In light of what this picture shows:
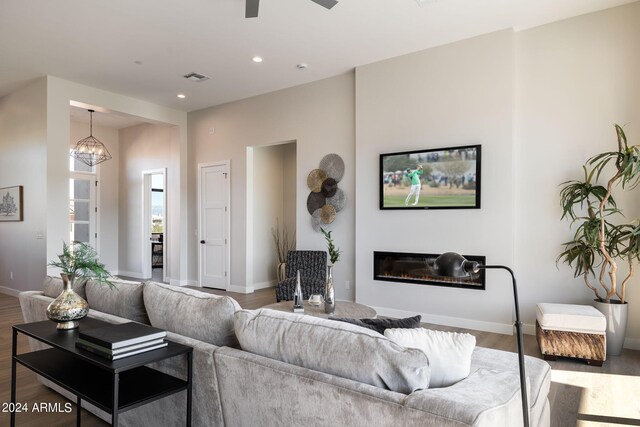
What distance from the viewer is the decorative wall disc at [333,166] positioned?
568 centimetres

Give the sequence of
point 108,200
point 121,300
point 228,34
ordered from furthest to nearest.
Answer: point 108,200 → point 228,34 → point 121,300

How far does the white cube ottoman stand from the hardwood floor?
98 mm

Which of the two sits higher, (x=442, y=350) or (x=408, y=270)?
(x=442, y=350)

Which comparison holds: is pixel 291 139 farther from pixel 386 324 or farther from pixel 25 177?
pixel 386 324

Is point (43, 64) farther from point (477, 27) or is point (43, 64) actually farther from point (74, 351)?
point (477, 27)

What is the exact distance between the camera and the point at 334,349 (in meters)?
1.42

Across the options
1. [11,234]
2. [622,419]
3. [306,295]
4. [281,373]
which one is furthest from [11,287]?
[622,419]

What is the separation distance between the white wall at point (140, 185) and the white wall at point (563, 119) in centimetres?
603

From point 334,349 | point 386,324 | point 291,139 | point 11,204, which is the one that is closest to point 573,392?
point 386,324

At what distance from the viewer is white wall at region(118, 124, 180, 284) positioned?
25.5ft

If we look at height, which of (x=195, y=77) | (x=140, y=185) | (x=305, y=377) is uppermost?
(x=195, y=77)

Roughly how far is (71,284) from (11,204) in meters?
5.64

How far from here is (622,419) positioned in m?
2.50

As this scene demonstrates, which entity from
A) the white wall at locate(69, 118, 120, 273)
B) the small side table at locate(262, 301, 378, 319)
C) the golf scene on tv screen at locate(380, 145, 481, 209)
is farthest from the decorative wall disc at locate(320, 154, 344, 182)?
the white wall at locate(69, 118, 120, 273)
